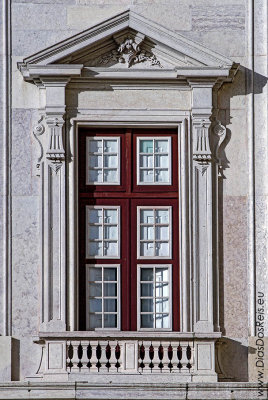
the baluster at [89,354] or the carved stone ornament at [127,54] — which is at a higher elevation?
the carved stone ornament at [127,54]

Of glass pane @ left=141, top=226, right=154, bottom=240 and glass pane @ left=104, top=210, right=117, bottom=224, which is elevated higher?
glass pane @ left=104, top=210, right=117, bottom=224

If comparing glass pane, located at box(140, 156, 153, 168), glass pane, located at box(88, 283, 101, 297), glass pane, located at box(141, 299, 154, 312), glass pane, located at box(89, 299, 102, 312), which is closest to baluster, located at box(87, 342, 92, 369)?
glass pane, located at box(89, 299, 102, 312)

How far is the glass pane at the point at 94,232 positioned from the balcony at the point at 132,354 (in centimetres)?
153

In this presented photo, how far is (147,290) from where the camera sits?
26406mm

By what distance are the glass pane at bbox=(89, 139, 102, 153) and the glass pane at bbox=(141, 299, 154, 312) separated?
229 centimetres

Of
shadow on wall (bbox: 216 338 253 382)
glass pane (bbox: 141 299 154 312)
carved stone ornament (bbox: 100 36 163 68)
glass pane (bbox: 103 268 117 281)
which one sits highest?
carved stone ornament (bbox: 100 36 163 68)

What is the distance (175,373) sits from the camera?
2570 centimetres

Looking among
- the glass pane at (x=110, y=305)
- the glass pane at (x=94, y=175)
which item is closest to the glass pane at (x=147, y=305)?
the glass pane at (x=110, y=305)

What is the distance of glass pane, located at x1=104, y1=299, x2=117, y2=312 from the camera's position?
86.3ft

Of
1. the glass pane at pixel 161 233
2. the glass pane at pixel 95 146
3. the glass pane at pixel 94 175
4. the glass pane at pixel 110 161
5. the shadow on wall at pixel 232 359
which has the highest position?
the glass pane at pixel 95 146

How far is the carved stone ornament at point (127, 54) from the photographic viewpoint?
2659cm

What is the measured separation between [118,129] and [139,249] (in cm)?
179

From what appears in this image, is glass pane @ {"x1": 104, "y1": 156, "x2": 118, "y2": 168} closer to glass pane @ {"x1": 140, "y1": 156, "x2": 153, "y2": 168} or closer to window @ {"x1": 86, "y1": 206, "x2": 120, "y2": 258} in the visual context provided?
glass pane @ {"x1": 140, "y1": 156, "x2": 153, "y2": 168}

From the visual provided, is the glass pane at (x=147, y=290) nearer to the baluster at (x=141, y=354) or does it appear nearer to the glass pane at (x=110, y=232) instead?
the glass pane at (x=110, y=232)
